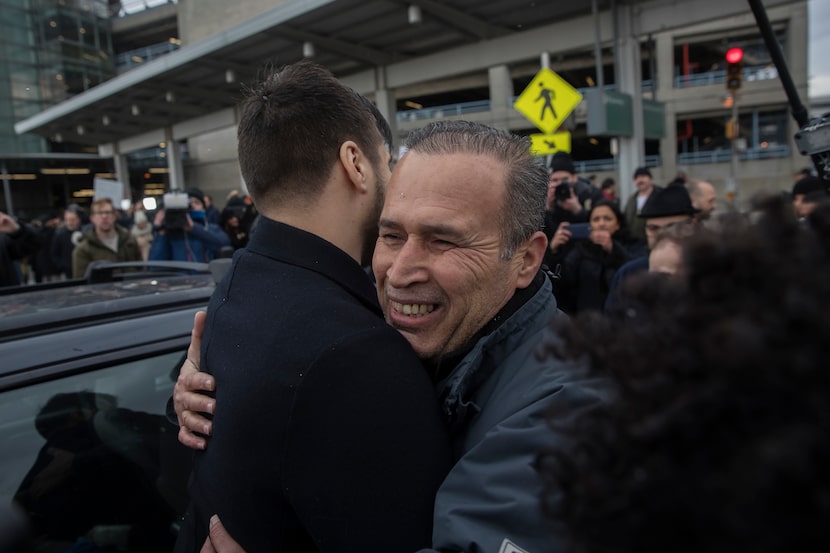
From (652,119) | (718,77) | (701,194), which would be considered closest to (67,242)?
(701,194)

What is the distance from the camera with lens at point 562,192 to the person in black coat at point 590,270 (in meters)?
0.72

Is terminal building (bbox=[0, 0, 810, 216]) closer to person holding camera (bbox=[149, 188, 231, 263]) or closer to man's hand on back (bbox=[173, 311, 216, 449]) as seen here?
person holding camera (bbox=[149, 188, 231, 263])

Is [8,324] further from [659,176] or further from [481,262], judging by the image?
[659,176]

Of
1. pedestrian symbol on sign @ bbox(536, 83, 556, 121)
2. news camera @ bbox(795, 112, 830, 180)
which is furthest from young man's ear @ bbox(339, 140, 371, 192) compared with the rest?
pedestrian symbol on sign @ bbox(536, 83, 556, 121)

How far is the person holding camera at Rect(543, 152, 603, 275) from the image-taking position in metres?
4.82

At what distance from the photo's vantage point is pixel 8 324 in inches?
76.5

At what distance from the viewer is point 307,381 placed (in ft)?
3.51

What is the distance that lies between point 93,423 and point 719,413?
209 centimetres

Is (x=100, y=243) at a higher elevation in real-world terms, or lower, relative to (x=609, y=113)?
lower

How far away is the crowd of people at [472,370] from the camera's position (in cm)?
39

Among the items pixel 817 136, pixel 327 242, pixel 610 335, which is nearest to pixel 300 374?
pixel 327 242

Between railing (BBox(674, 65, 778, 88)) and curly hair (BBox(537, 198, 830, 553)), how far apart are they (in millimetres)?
32992

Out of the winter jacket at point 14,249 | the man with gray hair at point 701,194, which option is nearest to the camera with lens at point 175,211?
the winter jacket at point 14,249

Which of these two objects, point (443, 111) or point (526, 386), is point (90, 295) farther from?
point (443, 111)
